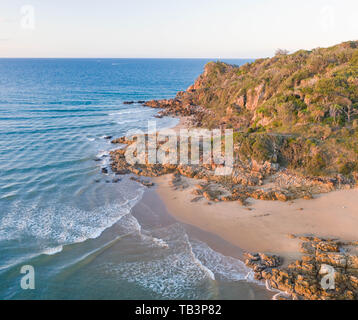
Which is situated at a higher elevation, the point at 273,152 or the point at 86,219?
the point at 273,152

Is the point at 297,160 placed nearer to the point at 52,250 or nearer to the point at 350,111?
the point at 350,111

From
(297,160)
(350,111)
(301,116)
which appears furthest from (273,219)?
(350,111)

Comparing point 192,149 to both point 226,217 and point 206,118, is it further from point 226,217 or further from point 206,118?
point 206,118

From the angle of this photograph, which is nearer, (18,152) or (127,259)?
(127,259)

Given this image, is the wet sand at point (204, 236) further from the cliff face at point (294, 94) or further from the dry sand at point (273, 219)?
the cliff face at point (294, 94)

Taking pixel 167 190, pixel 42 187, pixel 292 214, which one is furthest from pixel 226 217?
pixel 42 187

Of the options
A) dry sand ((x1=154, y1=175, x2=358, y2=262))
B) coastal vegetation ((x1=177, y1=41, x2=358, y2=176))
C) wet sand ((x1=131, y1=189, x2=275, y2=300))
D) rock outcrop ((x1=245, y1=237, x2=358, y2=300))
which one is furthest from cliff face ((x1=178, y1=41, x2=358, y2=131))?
wet sand ((x1=131, y1=189, x2=275, y2=300))
